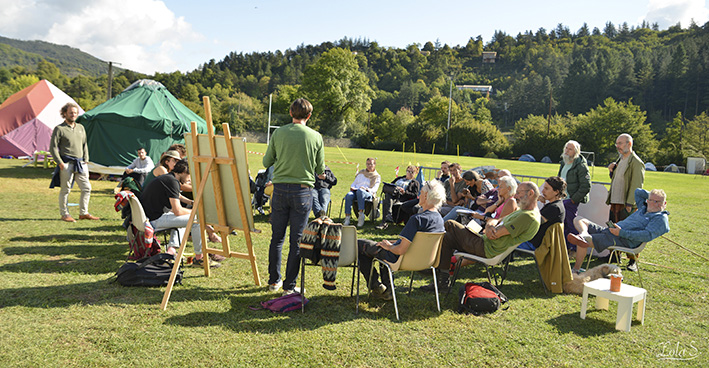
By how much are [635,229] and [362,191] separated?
459 centimetres

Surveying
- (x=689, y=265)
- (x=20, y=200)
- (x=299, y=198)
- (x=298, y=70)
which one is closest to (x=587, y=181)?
(x=689, y=265)

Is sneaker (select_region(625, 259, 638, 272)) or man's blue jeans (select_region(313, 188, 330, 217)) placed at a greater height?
man's blue jeans (select_region(313, 188, 330, 217))

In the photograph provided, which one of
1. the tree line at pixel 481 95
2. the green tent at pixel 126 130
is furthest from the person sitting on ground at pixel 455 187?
the tree line at pixel 481 95

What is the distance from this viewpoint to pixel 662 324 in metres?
4.49

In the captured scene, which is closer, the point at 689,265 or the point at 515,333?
the point at 515,333

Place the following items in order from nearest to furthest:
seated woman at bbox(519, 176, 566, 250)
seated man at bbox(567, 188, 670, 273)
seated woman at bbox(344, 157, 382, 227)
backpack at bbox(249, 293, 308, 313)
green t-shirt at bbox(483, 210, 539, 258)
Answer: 1. backpack at bbox(249, 293, 308, 313)
2. green t-shirt at bbox(483, 210, 539, 258)
3. seated woman at bbox(519, 176, 566, 250)
4. seated man at bbox(567, 188, 670, 273)
5. seated woman at bbox(344, 157, 382, 227)

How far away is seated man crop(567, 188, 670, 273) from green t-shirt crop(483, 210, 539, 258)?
58.2 inches

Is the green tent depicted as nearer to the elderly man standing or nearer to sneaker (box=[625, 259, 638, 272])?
the elderly man standing

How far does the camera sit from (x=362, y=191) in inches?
345

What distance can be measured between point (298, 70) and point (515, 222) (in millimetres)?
120832

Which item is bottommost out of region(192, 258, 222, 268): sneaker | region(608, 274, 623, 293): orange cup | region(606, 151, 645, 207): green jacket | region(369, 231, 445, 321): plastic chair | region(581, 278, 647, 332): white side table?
region(192, 258, 222, 268): sneaker

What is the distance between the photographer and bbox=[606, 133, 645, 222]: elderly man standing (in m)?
6.63

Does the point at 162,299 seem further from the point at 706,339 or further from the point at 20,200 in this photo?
the point at 20,200

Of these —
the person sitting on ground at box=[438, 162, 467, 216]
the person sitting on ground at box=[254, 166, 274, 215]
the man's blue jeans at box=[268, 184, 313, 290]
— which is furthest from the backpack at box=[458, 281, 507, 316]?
the person sitting on ground at box=[254, 166, 274, 215]
